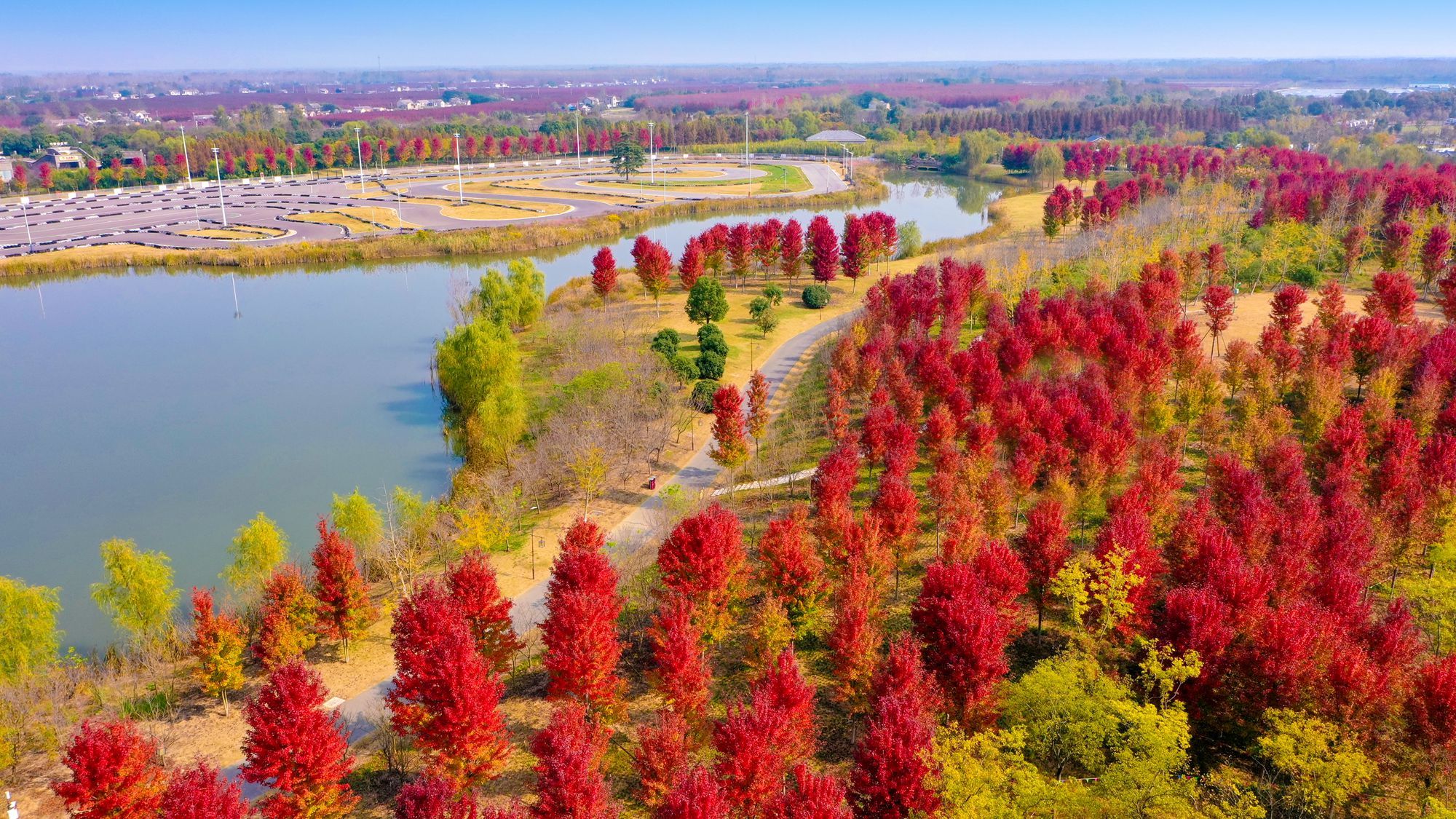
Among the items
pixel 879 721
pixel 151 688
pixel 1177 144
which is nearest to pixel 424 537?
pixel 151 688

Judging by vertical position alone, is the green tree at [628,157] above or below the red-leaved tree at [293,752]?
above

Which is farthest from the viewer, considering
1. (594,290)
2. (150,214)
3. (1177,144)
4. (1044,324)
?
(1177,144)

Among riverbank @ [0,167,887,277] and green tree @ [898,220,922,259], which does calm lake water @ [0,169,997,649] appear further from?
green tree @ [898,220,922,259]

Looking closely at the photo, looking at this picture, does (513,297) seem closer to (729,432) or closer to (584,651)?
(729,432)

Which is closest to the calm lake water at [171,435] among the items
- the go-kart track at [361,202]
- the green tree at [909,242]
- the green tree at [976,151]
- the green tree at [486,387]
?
the green tree at [486,387]

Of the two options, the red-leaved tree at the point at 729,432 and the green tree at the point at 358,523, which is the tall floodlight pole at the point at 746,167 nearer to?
Answer: the red-leaved tree at the point at 729,432

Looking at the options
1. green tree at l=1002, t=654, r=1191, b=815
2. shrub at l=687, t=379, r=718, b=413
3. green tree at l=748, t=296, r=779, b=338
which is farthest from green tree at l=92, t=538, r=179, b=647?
green tree at l=748, t=296, r=779, b=338

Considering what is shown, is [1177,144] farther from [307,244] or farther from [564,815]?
[564,815]
